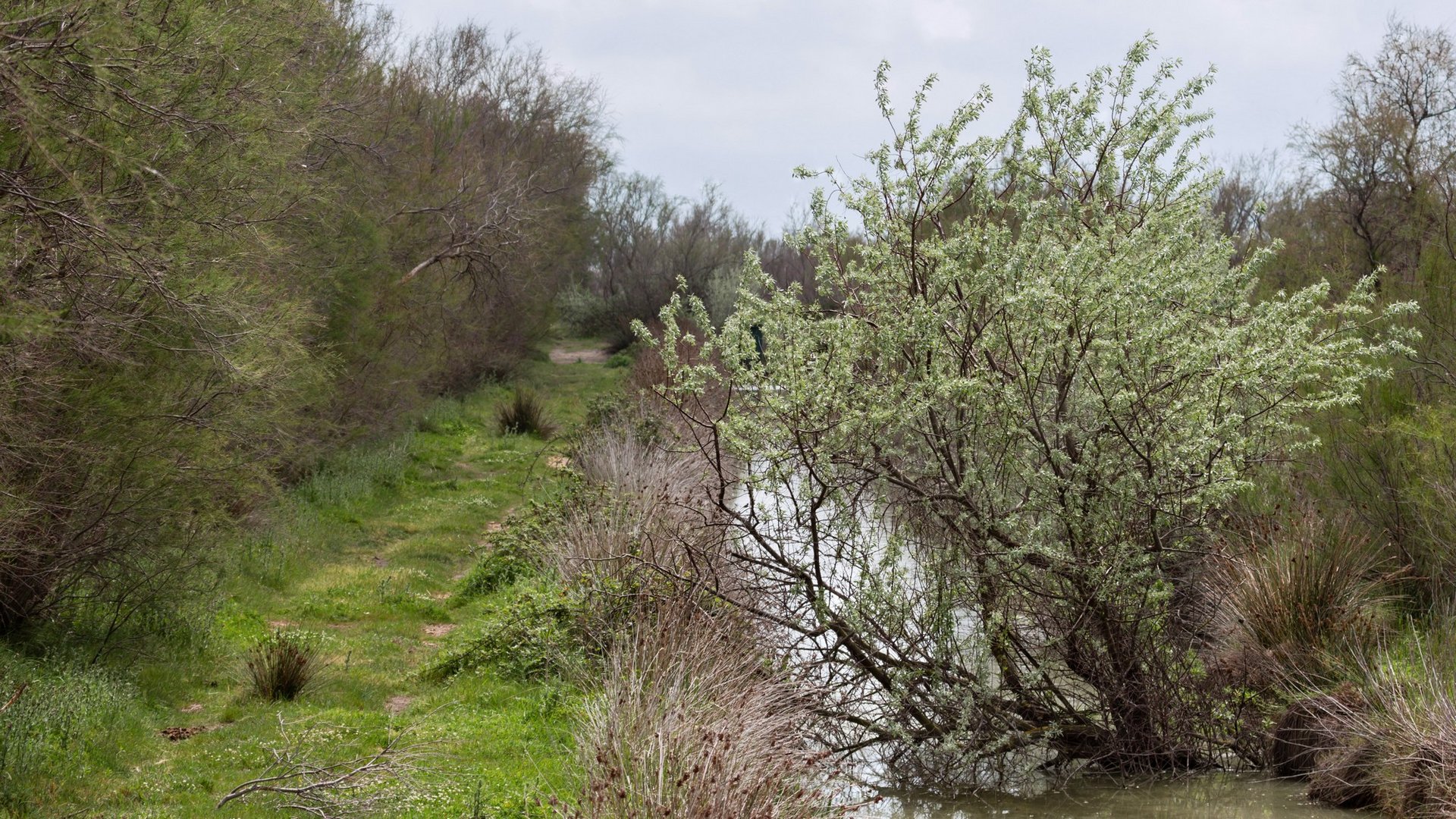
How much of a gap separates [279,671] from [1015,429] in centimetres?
550

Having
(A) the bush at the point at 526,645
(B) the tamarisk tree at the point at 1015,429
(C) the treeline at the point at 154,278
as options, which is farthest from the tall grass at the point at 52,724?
(B) the tamarisk tree at the point at 1015,429

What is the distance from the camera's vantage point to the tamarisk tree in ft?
25.7

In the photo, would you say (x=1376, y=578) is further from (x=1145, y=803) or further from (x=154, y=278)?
(x=154, y=278)

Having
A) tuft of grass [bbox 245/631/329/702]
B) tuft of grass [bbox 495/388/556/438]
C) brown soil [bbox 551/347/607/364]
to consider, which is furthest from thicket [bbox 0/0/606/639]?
brown soil [bbox 551/347/607/364]

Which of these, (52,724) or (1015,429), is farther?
(1015,429)

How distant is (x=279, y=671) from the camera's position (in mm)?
8875

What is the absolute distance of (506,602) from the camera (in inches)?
451

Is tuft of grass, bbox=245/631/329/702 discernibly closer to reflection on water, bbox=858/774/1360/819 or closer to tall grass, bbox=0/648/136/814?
tall grass, bbox=0/648/136/814

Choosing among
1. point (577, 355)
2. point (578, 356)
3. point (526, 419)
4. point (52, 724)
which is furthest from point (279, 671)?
point (577, 355)

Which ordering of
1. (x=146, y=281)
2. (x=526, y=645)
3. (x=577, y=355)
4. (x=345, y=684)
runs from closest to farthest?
(x=146, y=281) < (x=345, y=684) < (x=526, y=645) < (x=577, y=355)

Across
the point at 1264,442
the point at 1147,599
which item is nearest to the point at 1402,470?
the point at 1264,442

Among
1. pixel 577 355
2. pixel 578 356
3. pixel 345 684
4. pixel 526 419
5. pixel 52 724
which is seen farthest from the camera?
pixel 577 355

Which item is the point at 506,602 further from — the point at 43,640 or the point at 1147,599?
the point at 1147,599

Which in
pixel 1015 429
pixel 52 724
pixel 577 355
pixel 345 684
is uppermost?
pixel 577 355
